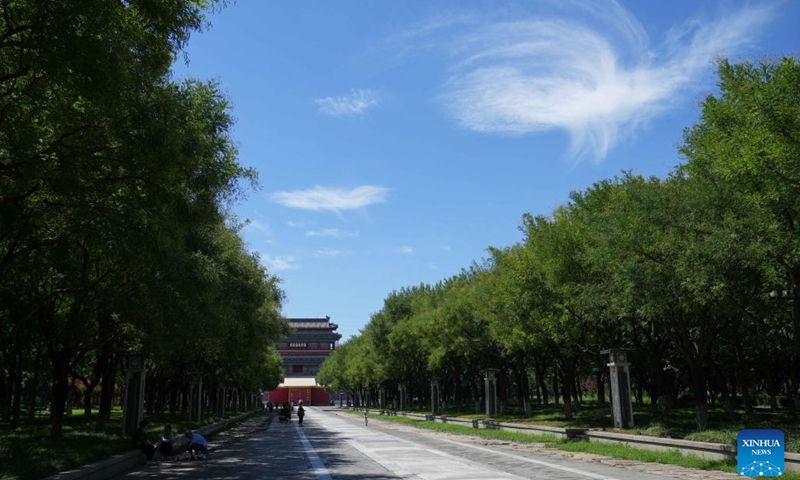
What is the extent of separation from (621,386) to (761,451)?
15494 millimetres

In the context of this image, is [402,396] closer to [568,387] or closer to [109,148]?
[568,387]

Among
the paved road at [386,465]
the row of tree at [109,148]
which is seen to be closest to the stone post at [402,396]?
the paved road at [386,465]

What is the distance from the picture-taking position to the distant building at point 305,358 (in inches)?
5891

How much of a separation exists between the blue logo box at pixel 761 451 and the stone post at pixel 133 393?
20.6 meters

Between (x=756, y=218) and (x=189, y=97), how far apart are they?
14.8 metres

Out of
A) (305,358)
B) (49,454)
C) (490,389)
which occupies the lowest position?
(49,454)

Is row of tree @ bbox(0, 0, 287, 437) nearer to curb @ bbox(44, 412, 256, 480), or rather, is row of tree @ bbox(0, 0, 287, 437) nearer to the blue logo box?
curb @ bbox(44, 412, 256, 480)

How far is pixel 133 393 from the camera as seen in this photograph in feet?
79.3

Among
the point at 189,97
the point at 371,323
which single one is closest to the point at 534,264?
the point at 189,97

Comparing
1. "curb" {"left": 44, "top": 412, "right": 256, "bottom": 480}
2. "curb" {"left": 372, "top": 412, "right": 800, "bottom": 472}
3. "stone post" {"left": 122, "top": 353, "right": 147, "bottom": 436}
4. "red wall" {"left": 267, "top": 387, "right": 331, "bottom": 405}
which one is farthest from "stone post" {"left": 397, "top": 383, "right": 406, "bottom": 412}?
"red wall" {"left": 267, "top": 387, "right": 331, "bottom": 405}

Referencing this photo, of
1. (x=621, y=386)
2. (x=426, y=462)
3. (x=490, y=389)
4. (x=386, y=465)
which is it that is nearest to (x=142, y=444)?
(x=386, y=465)

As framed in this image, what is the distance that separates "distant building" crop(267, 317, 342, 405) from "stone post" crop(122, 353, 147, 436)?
414 ft

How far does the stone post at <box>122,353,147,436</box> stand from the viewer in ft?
78.2

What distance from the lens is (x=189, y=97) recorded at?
50.7 feet
